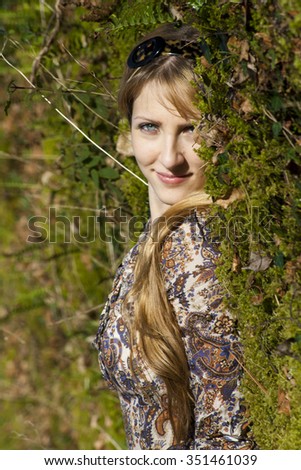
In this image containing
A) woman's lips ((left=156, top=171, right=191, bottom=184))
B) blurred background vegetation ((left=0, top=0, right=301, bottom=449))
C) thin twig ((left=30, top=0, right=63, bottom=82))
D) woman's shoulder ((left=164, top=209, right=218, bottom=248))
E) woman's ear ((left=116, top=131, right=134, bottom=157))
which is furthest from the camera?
thin twig ((left=30, top=0, right=63, bottom=82))

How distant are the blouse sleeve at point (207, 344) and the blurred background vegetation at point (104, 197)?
7 cm

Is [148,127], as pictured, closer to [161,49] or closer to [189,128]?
[189,128]

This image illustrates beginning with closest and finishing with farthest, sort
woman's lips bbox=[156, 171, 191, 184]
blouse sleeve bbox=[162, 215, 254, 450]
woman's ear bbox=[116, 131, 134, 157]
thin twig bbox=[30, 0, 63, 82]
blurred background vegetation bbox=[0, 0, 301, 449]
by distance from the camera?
blurred background vegetation bbox=[0, 0, 301, 449] → blouse sleeve bbox=[162, 215, 254, 450] → woman's lips bbox=[156, 171, 191, 184] → woman's ear bbox=[116, 131, 134, 157] → thin twig bbox=[30, 0, 63, 82]

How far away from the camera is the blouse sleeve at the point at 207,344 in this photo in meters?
2.75

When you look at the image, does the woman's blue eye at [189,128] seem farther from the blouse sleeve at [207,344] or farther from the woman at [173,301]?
the blouse sleeve at [207,344]

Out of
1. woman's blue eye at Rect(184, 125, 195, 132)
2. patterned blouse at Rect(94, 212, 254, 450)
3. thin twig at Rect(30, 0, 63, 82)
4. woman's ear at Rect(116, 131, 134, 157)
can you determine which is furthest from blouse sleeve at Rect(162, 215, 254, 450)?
thin twig at Rect(30, 0, 63, 82)

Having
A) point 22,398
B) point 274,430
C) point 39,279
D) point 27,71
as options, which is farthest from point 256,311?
point 22,398

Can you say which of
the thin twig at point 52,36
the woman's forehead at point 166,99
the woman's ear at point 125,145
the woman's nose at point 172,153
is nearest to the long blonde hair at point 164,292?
the woman's forehead at point 166,99

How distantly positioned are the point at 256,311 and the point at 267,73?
0.78 m

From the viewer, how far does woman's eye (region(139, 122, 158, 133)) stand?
3.02 metres

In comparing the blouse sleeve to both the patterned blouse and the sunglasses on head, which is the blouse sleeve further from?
the sunglasses on head

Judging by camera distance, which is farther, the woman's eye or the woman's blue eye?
the woman's eye

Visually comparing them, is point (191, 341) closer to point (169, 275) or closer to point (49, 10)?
point (169, 275)

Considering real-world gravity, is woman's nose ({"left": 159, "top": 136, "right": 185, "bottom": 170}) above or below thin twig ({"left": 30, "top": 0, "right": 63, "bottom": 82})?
below
